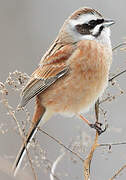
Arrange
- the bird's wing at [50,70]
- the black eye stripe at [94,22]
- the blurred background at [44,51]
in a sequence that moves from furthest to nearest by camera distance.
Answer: the blurred background at [44,51] → the bird's wing at [50,70] → the black eye stripe at [94,22]

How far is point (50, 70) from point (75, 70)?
0.30 m

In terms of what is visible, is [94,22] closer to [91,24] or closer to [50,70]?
[91,24]

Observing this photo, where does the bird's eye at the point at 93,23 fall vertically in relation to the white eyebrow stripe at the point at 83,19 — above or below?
below

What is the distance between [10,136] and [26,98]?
2649mm

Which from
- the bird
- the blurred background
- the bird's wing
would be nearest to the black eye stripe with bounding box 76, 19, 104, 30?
the bird

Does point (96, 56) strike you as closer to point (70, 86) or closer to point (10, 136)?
point (70, 86)

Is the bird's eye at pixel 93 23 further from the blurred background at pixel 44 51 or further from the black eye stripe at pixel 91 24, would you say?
the blurred background at pixel 44 51

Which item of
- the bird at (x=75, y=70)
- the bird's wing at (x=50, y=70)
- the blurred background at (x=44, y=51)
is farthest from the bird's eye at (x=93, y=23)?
the blurred background at (x=44, y=51)

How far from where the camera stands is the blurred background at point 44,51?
234 inches

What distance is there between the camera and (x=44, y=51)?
7203 millimetres

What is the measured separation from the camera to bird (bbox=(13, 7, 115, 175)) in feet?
11.7

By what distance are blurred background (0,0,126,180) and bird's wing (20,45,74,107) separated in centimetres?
197

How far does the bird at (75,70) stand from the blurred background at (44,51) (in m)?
1.95

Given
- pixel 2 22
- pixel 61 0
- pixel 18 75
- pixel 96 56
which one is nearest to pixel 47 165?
pixel 18 75
